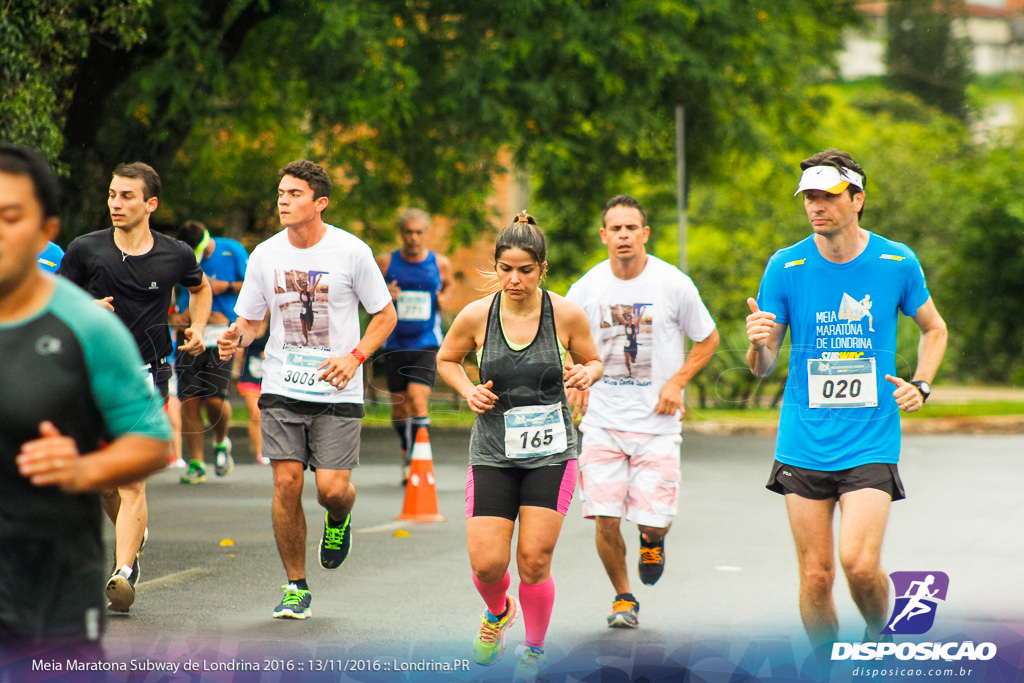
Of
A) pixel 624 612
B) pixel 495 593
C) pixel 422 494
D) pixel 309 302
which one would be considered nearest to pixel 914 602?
pixel 624 612

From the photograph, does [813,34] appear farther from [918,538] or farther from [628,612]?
[628,612]

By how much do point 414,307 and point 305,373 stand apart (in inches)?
187

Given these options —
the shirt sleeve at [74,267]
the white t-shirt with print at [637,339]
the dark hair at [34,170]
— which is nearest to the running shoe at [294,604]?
the white t-shirt with print at [637,339]

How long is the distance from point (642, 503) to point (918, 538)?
3.41 m

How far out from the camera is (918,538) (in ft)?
30.7

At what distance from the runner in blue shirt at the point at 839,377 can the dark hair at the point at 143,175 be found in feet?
10.9

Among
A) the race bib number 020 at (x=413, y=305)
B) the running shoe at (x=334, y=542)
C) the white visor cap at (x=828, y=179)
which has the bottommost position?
the running shoe at (x=334, y=542)

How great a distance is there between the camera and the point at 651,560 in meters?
7.00

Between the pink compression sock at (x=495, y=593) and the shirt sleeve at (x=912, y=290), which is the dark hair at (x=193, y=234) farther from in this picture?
the shirt sleeve at (x=912, y=290)

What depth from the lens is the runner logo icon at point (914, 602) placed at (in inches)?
210

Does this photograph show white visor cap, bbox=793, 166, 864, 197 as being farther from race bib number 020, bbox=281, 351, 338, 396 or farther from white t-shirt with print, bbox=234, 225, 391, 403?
race bib number 020, bbox=281, 351, 338, 396

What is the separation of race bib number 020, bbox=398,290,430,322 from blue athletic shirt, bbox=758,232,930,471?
631cm

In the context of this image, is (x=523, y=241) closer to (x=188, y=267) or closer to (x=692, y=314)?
(x=692, y=314)

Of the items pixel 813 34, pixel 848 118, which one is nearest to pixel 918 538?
pixel 813 34
